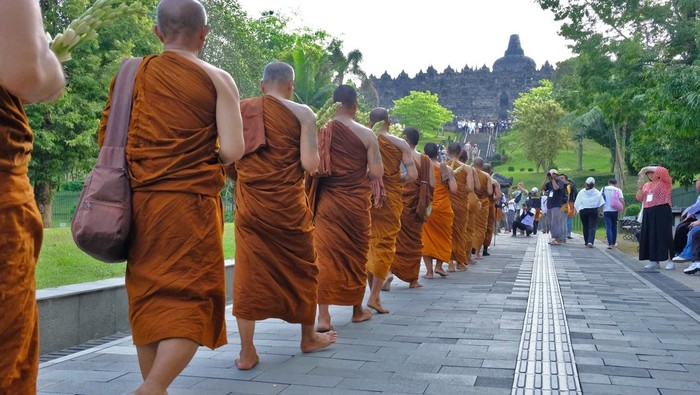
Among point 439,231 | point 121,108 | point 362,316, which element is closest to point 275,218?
point 121,108

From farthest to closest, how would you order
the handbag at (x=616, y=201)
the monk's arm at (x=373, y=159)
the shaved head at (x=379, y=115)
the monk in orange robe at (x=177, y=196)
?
the handbag at (x=616, y=201), the shaved head at (x=379, y=115), the monk's arm at (x=373, y=159), the monk in orange robe at (x=177, y=196)

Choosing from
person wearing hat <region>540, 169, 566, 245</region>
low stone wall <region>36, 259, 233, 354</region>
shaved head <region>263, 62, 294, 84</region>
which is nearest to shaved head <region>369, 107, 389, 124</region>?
shaved head <region>263, 62, 294, 84</region>

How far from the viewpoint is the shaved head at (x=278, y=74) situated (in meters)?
5.50

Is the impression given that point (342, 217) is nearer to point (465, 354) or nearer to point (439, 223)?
point (465, 354)

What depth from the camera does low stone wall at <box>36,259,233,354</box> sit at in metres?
5.50

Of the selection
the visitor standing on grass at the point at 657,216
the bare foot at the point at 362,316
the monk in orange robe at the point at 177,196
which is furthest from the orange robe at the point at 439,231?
the monk in orange robe at the point at 177,196

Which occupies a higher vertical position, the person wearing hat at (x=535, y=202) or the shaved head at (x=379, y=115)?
the shaved head at (x=379, y=115)

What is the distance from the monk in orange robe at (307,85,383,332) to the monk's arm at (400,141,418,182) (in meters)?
1.39

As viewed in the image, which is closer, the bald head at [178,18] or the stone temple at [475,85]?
the bald head at [178,18]

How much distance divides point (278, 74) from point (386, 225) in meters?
2.79

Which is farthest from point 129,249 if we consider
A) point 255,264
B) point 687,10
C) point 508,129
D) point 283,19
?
point 508,129

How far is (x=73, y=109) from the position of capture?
897 inches

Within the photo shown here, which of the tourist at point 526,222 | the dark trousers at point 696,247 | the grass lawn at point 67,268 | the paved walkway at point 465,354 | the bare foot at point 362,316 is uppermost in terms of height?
the tourist at point 526,222

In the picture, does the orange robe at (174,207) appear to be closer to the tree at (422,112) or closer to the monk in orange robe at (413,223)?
the monk in orange robe at (413,223)
